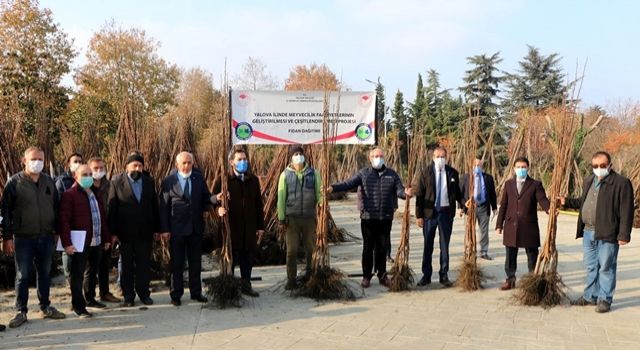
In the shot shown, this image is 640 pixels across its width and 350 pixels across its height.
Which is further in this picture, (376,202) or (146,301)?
(376,202)

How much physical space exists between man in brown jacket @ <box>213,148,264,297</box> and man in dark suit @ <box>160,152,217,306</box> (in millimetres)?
340

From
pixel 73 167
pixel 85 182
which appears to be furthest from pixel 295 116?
pixel 85 182

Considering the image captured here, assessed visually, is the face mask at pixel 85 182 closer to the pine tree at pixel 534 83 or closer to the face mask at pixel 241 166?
the face mask at pixel 241 166

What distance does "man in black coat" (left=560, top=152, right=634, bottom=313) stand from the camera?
177 inches

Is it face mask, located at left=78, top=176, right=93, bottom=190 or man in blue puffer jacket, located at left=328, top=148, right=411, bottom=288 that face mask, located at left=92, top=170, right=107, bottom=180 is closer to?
face mask, located at left=78, top=176, right=93, bottom=190

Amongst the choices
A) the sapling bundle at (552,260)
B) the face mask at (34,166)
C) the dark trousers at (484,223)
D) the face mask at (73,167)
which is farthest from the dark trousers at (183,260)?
the dark trousers at (484,223)

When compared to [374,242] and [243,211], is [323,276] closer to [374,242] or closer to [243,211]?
[374,242]

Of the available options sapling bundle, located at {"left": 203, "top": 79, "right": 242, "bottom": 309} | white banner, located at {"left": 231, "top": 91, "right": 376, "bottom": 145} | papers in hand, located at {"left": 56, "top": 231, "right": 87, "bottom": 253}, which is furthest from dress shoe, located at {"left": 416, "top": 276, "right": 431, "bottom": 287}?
papers in hand, located at {"left": 56, "top": 231, "right": 87, "bottom": 253}

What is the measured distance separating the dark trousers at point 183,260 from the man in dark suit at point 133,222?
0.25 meters

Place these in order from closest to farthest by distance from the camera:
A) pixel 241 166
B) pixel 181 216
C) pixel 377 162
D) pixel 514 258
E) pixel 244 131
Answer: pixel 181 216
pixel 241 166
pixel 514 258
pixel 377 162
pixel 244 131

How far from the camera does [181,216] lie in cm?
479

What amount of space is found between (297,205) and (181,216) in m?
1.16

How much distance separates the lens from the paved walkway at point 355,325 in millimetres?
3816

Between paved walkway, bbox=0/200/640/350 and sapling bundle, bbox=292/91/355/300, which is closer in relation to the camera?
paved walkway, bbox=0/200/640/350
